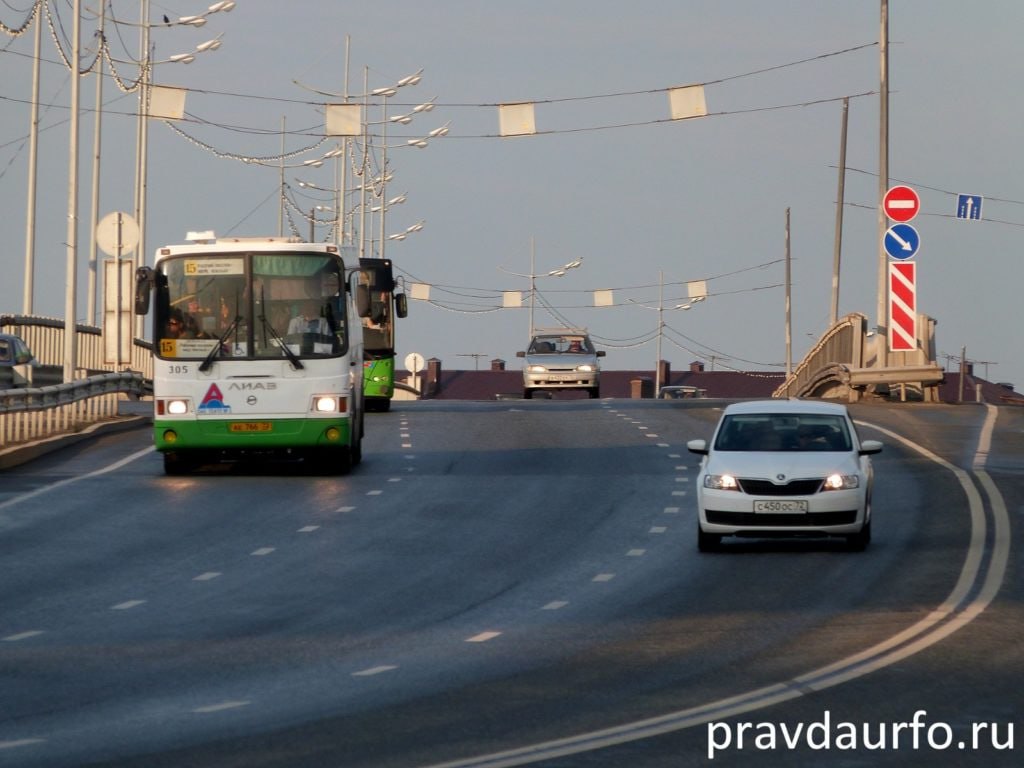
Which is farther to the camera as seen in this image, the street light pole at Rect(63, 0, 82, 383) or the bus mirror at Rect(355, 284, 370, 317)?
the street light pole at Rect(63, 0, 82, 383)

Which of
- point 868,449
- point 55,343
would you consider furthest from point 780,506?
point 55,343

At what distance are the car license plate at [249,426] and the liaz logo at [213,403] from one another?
0.20m

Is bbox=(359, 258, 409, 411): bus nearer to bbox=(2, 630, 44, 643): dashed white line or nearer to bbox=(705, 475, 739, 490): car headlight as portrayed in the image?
bbox=(705, 475, 739, 490): car headlight

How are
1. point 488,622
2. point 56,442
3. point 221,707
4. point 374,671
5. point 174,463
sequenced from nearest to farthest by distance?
point 221,707
point 374,671
point 488,622
point 174,463
point 56,442

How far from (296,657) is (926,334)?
3716cm

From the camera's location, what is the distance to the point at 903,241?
128ft

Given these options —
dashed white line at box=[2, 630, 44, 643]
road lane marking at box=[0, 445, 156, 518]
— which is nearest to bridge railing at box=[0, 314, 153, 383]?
road lane marking at box=[0, 445, 156, 518]

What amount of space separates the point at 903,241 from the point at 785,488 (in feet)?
66.9

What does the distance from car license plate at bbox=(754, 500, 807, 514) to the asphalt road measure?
22.9 inches

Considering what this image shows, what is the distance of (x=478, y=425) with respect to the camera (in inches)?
1484

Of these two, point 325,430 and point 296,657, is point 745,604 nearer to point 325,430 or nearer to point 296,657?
point 296,657

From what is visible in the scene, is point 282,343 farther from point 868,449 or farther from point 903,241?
point 903,241

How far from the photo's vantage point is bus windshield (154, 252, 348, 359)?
26578 mm

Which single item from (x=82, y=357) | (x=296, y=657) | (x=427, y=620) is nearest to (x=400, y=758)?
(x=296, y=657)
